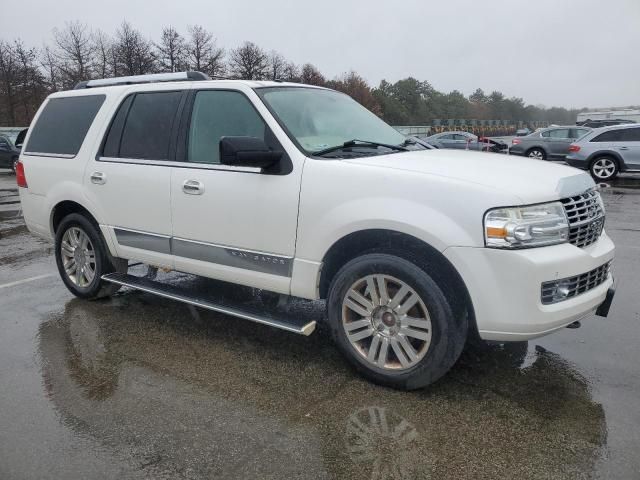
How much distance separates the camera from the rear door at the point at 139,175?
4.36 metres

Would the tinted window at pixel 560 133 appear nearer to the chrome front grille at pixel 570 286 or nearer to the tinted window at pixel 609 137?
the tinted window at pixel 609 137

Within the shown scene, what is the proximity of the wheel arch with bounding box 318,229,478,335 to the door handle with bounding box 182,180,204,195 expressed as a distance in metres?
1.16

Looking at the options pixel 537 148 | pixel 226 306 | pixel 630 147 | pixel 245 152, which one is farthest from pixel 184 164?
pixel 537 148

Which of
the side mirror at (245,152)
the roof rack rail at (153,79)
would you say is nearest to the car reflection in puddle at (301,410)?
the side mirror at (245,152)

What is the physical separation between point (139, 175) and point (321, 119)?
1.58m

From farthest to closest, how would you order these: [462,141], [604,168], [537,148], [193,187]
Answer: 1. [462,141]
2. [537,148]
3. [604,168]
4. [193,187]

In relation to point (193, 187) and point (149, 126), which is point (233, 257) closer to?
point (193, 187)

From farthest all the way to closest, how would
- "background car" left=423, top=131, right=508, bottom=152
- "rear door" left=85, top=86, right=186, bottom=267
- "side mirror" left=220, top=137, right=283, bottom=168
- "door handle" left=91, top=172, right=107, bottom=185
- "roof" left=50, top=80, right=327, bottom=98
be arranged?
"background car" left=423, top=131, right=508, bottom=152 < "door handle" left=91, top=172, right=107, bottom=185 < "rear door" left=85, top=86, right=186, bottom=267 < "roof" left=50, top=80, right=327, bottom=98 < "side mirror" left=220, top=137, right=283, bottom=168

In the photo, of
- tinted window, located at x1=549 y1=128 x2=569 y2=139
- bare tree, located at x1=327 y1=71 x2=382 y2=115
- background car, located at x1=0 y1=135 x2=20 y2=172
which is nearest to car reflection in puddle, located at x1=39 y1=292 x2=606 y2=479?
tinted window, located at x1=549 y1=128 x2=569 y2=139

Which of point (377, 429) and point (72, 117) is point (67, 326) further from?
point (377, 429)

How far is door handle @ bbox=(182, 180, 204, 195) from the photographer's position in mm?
4031

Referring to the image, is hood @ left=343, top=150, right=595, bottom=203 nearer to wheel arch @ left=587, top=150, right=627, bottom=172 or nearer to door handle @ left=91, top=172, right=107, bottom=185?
door handle @ left=91, top=172, right=107, bottom=185

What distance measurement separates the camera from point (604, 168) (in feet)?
52.4

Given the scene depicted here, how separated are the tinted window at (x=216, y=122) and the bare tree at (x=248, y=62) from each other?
50.0 m
